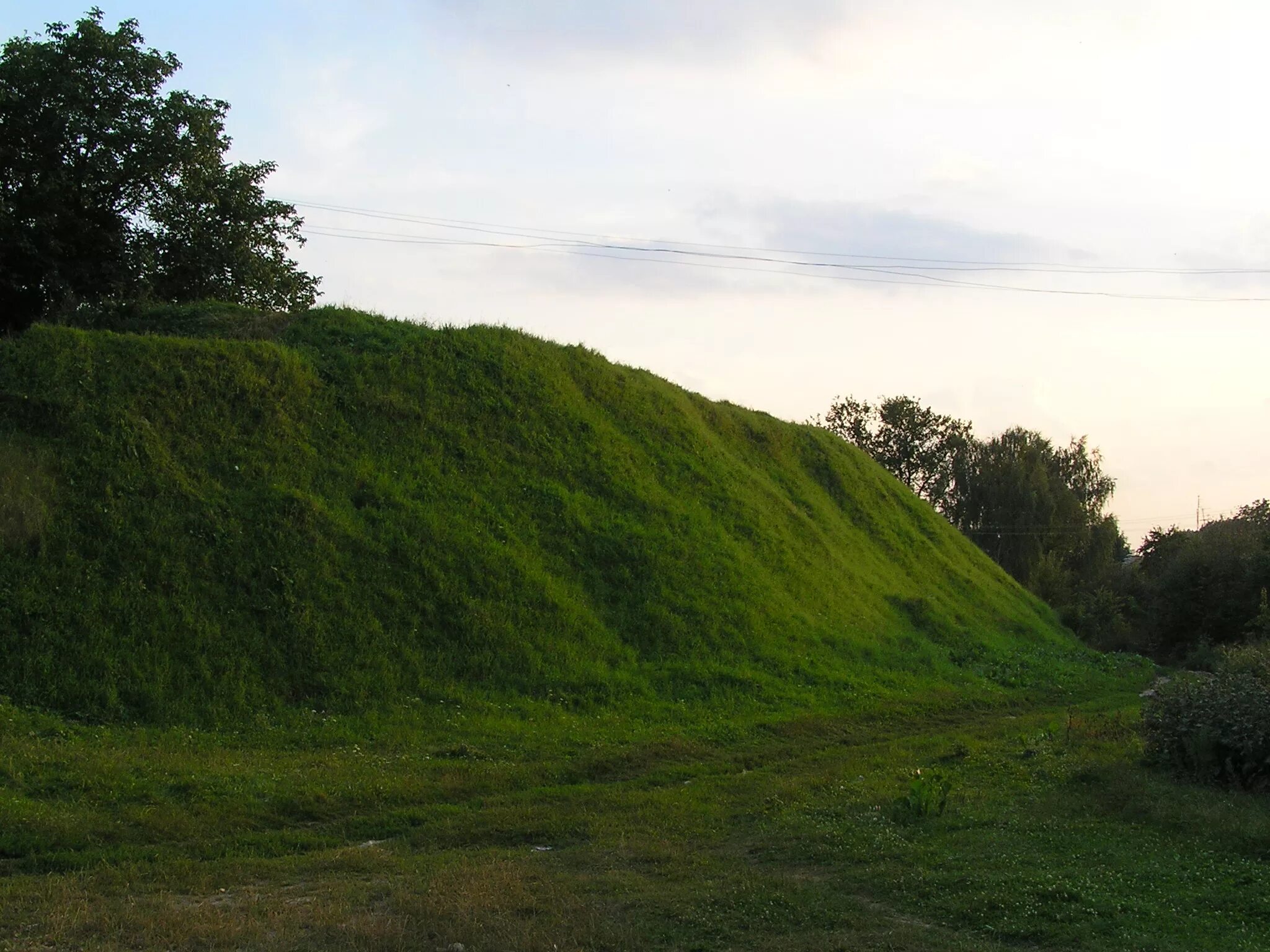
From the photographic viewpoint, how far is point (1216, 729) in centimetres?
1041

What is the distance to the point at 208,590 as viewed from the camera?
15.6 m

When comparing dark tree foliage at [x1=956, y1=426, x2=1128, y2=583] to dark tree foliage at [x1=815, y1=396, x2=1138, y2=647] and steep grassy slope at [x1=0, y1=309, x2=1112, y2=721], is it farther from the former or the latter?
steep grassy slope at [x1=0, y1=309, x2=1112, y2=721]

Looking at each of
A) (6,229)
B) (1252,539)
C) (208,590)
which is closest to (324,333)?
(6,229)

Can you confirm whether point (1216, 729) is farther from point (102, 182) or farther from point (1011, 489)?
point (1011, 489)

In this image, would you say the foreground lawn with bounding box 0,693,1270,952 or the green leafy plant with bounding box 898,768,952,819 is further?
the green leafy plant with bounding box 898,768,952,819

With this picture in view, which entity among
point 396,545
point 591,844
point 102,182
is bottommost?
point 591,844

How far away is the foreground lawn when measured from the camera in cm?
677

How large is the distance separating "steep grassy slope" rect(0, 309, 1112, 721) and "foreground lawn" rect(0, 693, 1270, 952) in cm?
180

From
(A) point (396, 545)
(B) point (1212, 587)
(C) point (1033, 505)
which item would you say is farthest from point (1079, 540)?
(A) point (396, 545)

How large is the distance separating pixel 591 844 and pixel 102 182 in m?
21.9

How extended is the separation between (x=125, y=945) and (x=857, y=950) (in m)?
4.55

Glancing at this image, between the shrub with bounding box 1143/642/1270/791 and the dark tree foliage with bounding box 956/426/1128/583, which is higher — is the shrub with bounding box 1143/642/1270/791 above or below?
below

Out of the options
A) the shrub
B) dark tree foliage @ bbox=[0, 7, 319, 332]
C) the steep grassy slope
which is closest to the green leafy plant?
the shrub

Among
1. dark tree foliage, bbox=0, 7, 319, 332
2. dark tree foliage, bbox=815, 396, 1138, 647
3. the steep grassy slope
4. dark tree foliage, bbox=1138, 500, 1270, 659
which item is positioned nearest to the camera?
the steep grassy slope
